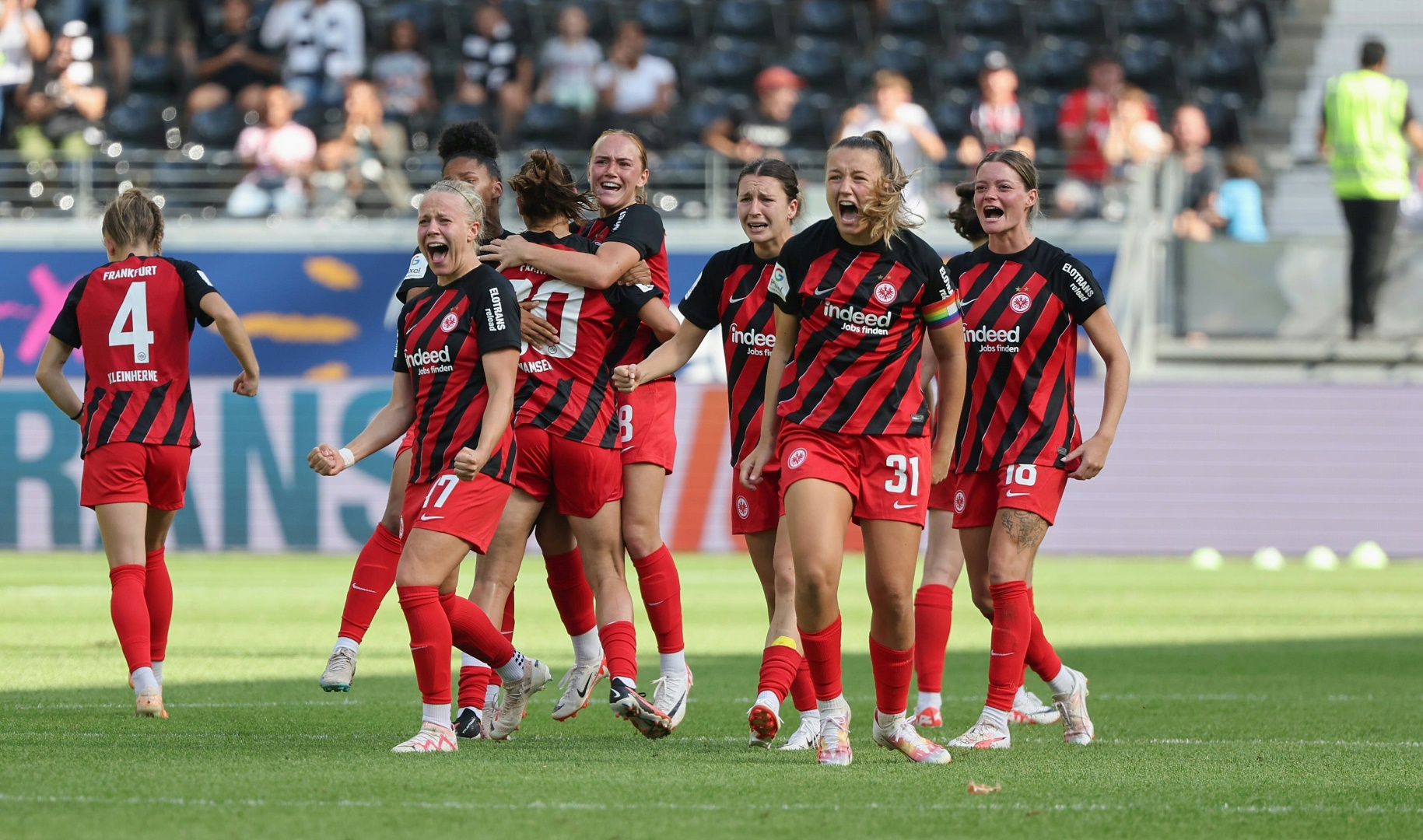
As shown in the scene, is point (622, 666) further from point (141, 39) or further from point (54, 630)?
point (141, 39)

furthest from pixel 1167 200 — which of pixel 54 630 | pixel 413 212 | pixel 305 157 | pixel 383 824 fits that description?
pixel 383 824

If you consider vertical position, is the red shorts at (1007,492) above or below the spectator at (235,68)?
below

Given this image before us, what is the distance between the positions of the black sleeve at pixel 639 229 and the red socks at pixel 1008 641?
1767 mm

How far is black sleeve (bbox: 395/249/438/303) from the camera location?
6.96 metres

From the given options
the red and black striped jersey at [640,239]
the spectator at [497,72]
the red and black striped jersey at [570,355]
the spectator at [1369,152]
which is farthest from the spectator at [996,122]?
the red and black striped jersey at [570,355]

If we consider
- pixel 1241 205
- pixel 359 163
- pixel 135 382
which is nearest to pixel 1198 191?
pixel 1241 205

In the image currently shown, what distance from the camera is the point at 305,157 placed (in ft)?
62.3

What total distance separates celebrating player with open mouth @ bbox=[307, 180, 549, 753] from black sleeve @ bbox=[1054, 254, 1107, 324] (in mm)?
2047

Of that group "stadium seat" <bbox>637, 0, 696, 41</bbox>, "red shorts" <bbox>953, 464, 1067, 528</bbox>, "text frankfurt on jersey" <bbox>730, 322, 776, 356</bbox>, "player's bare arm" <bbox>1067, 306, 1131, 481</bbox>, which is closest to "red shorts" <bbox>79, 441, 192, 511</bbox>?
"text frankfurt on jersey" <bbox>730, 322, 776, 356</bbox>

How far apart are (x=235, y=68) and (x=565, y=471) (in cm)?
1456

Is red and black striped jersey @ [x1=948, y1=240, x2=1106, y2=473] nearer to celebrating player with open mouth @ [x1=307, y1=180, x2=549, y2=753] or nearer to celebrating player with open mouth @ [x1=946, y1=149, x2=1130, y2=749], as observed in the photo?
celebrating player with open mouth @ [x1=946, y1=149, x2=1130, y2=749]

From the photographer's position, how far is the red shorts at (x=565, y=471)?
687 centimetres

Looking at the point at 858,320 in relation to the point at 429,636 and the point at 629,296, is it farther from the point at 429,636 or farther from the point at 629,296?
the point at 429,636

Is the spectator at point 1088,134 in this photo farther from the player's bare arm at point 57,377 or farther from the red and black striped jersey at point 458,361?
the red and black striped jersey at point 458,361
